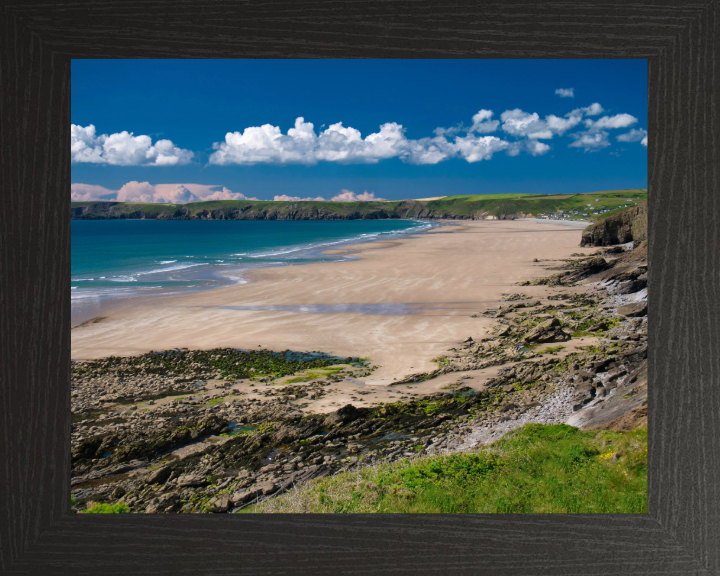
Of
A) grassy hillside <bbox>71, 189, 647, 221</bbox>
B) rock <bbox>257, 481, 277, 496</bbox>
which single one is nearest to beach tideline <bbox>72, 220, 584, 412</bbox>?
rock <bbox>257, 481, 277, 496</bbox>

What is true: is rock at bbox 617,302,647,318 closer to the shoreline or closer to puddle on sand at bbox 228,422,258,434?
the shoreline

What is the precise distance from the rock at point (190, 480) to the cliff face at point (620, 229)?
1883 centimetres

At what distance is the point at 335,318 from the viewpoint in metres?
11.6

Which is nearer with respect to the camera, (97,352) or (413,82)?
(413,82)

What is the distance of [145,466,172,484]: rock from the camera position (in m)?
4.38

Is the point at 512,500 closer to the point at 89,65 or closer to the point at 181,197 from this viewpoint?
the point at 89,65

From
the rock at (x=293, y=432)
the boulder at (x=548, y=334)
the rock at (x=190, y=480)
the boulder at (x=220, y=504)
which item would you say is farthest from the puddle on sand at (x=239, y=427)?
the boulder at (x=548, y=334)

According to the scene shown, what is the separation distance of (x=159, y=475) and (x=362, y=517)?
332 centimetres

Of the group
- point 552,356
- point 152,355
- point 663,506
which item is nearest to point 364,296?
point 152,355

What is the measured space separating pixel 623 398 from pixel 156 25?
160 inches

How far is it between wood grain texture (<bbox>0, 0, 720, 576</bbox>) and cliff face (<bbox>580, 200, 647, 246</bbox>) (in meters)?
19.1

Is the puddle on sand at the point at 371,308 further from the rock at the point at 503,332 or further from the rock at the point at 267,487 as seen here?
the rock at the point at 267,487

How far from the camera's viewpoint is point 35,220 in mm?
1750

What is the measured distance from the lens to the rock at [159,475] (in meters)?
4.38
